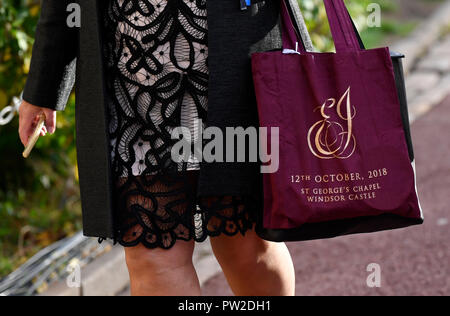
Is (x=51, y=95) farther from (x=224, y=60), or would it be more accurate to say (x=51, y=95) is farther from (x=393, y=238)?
(x=393, y=238)

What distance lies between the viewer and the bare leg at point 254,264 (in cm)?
209

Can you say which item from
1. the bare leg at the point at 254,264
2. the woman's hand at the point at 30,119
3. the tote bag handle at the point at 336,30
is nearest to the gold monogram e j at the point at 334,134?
the tote bag handle at the point at 336,30

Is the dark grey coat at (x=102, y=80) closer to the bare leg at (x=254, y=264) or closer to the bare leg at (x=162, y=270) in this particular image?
the bare leg at (x=162, y=270)

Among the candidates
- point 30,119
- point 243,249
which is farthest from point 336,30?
point 30,119

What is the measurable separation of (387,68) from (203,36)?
46cm

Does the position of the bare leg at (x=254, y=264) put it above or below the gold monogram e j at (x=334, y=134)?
below

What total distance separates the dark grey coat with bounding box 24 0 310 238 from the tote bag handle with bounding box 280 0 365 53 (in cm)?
2

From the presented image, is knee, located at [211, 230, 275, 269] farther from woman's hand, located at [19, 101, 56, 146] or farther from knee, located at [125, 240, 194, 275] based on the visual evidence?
woman's hand, located at [19, 101, 56, 146]

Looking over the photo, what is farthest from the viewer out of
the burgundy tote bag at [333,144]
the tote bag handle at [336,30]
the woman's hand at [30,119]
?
the woman's hand at [30,119]

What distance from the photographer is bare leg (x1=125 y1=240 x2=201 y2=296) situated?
6.14 feet

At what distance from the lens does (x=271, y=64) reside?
179 cm

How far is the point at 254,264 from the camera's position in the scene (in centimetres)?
212
